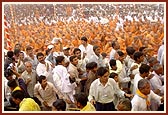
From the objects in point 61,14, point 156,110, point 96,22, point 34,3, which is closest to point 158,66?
point 156,110

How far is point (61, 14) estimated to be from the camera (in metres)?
4.72

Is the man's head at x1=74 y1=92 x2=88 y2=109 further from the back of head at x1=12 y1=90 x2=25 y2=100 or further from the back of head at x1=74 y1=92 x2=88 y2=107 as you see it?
the back of head at x1=12 y1=90 x2=25 y2=100

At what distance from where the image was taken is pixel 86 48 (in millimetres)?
4805

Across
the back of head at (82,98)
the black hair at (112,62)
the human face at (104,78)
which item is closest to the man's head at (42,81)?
the back of head at (82,98)

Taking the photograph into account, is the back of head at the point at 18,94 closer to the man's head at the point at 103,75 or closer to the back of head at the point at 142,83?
the man's head at the point at 103,75

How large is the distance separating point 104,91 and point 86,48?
55 cm

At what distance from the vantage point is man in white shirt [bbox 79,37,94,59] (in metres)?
4.79

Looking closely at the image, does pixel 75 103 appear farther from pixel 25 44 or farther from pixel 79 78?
pixel 25 44

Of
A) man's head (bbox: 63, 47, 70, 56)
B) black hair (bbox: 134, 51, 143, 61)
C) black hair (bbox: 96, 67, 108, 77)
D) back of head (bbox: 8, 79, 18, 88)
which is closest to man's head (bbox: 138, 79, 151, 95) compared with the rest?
black hair (bbox: 96, 67, 108, 77)

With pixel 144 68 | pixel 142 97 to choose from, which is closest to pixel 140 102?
pixel 142 97

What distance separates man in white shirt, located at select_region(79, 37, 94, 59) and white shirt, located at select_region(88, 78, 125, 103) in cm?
36

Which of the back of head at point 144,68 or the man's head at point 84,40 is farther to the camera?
the man's head at point 84,40

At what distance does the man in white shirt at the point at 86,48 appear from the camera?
4.79 meters

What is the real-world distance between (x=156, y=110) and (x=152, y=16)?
3.20ft
